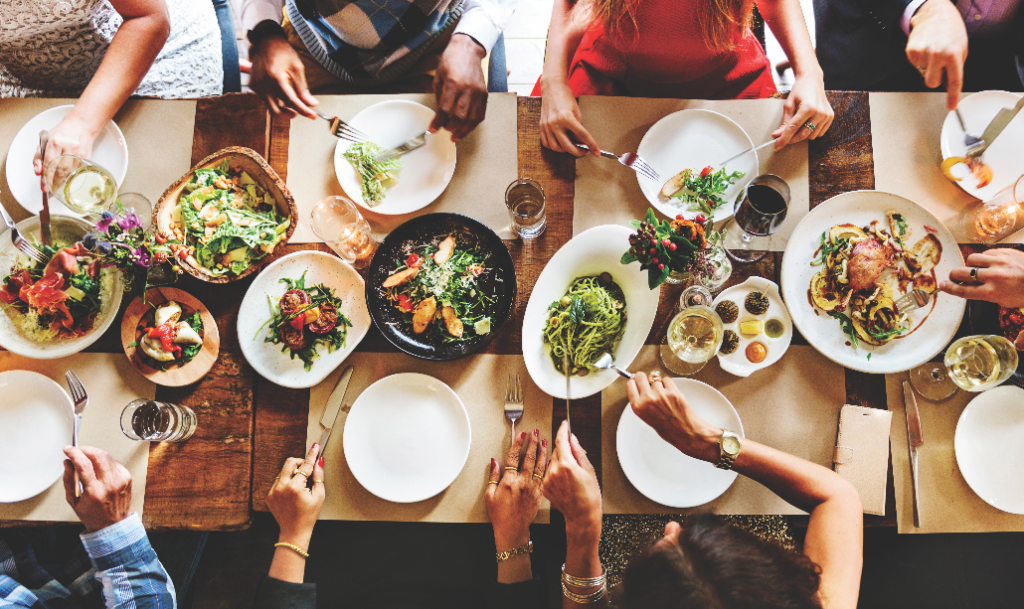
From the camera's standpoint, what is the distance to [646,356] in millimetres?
1567

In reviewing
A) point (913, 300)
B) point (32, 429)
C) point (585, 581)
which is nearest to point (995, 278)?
point (913, 300)

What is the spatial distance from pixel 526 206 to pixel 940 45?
1432 mm

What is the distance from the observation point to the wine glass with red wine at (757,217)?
1.46 m

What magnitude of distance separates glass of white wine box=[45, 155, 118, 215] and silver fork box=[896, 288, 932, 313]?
2498 millimetres

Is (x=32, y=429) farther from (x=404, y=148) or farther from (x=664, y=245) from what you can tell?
(x=664, y=245)

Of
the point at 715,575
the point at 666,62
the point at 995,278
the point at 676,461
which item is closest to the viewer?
the point at 715,575

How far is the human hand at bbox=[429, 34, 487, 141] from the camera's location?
1582 mm

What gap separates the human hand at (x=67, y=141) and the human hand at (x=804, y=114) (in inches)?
87.0

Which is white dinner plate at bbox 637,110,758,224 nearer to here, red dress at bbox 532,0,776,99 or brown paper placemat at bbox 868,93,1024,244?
red dress at bbox 532,0,776,99

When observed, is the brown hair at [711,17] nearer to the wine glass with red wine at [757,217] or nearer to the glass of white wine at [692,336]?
the wine glass with red wine at [757,217]

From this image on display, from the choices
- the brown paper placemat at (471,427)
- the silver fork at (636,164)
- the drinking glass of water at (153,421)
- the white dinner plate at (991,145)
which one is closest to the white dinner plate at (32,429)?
the drinking glass of water at (153,421)

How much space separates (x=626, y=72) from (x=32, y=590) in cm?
279

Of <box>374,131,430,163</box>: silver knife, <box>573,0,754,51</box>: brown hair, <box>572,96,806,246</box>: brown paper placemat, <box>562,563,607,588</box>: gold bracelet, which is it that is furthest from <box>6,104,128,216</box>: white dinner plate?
<box>562,563,607,588</box>: gold bracelet

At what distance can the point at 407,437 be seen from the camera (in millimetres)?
1529
